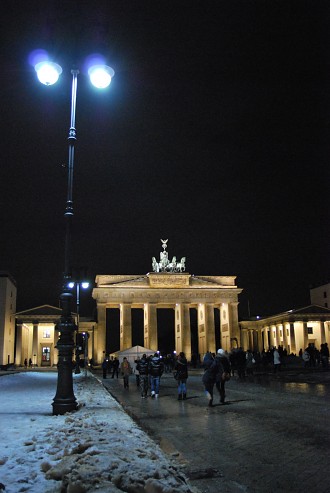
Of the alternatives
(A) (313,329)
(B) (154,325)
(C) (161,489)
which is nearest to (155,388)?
(C) (161,489)

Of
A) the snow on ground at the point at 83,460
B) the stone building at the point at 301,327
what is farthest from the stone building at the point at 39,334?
the snow on ground at the point at 83,460

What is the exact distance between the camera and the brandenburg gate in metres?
75.0

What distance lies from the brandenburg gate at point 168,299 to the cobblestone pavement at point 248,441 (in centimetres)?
5992

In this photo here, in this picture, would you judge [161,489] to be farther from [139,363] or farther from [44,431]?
[139,363]

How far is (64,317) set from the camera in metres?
12.7

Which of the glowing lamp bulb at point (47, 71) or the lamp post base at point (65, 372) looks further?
the lamp post base at point (65, 372)

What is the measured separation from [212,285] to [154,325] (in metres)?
11.7

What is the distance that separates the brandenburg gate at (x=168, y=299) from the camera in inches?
2953

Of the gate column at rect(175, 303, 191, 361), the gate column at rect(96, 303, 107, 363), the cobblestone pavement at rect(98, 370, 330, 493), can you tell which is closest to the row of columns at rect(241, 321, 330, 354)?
the gate column at rect(175, 303, 191, 361)

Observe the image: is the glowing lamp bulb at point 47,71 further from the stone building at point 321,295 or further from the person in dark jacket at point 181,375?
the stone building at point 321,295

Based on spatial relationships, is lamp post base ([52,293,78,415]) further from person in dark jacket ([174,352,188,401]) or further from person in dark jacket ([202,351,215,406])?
person in dark jacket ([174,352,188,401])

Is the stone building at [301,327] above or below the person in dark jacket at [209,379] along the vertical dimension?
above

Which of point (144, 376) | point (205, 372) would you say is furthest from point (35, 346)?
point (205, 372)

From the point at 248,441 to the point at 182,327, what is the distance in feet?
223
